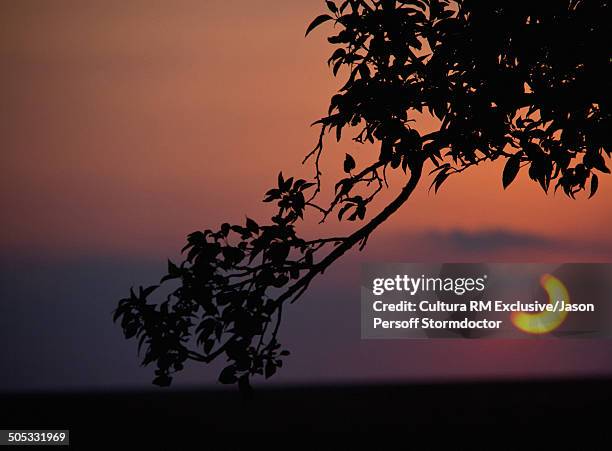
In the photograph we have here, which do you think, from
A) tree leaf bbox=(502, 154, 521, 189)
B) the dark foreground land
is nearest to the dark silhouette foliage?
tree leaf bbox=(502, 154, 521, 189)

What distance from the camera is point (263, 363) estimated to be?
530 cm

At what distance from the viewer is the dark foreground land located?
52.1 ft

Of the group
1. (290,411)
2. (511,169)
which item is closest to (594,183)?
(511,169)

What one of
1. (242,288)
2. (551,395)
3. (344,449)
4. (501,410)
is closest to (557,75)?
(242,288)

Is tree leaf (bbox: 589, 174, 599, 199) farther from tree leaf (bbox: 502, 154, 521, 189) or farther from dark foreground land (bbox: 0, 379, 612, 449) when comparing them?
dark foreground land (bbox: 0, 379, 612, 449)

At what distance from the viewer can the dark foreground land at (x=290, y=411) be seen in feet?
52.1

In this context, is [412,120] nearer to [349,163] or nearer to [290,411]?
[349,163]

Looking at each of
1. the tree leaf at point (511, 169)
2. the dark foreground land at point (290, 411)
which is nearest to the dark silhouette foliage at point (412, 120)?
the tree leaf at point (511, 169)

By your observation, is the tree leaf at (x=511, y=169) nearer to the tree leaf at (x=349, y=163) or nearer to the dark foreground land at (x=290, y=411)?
the tree leaf at (x=349, y=163)

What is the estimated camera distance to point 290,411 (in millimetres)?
18703

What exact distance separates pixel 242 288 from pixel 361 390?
62.9 ft

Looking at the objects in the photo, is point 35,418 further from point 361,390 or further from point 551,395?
point 551,395

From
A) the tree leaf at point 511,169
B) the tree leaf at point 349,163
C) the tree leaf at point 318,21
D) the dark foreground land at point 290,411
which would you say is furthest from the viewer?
the dark foreground land at point 290,411

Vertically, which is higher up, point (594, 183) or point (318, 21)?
point (318, 21)
